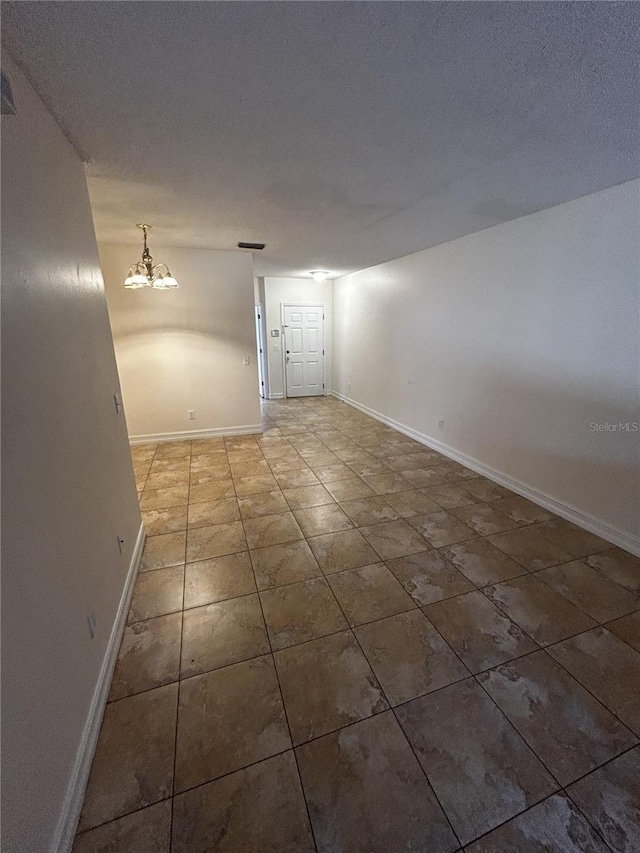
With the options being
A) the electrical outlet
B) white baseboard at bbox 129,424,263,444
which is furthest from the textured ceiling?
white baseboard at bbox 129,424,263,444

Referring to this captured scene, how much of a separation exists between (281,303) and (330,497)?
4843 mm

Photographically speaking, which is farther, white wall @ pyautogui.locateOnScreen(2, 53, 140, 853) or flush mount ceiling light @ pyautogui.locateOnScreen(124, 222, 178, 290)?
flush mount ceiling light @ pyautogui.locateOnScreen(124, 222, 178, 290)

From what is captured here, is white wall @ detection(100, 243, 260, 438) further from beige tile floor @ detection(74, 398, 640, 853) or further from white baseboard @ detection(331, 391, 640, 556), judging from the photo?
white baseboard @ detection(331, 391, 640, 556)

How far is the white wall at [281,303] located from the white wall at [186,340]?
7.29ft

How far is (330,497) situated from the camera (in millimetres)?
3197

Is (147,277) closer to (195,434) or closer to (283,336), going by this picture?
(195,434)

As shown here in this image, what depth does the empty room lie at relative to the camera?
1064 millimetres

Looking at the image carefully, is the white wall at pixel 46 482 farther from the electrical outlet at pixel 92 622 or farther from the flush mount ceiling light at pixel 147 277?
the flush mount ceiling light at pixel 147 277

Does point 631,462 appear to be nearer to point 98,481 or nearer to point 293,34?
point 293,34

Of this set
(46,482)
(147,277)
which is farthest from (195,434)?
(46,482)

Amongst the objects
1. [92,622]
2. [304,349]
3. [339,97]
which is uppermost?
[339,97]

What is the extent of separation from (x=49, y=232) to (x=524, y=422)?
349 centimetres

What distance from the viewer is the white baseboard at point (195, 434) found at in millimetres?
4644

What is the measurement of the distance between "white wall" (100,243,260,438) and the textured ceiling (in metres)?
1.73
